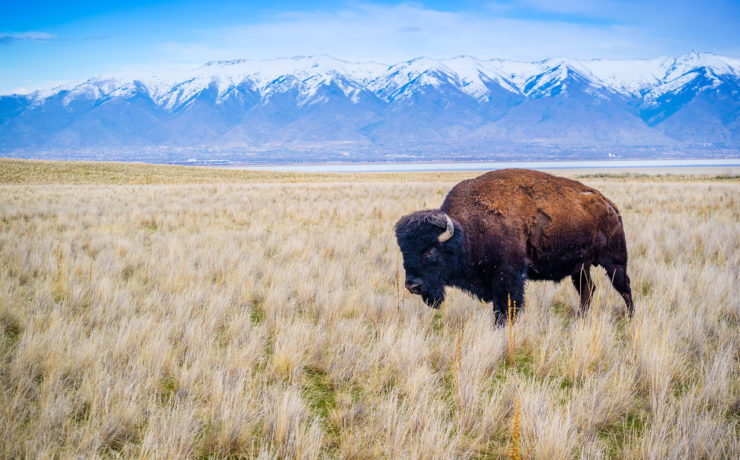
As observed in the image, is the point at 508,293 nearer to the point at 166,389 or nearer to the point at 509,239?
the point at 509,239

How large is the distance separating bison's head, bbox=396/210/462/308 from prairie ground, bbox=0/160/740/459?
58cm

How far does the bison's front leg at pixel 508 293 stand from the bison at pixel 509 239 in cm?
1

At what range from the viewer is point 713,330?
205 inches

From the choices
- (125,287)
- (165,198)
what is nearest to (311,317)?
(125,287)

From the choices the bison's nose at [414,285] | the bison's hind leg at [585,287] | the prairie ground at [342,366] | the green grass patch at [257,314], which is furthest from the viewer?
the bison's hind leg at [585,287]

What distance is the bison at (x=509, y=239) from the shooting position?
16.8ft

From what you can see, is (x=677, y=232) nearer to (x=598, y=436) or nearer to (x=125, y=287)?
(x=598, y=436)

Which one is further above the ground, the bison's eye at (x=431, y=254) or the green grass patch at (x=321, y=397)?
the bison's eye at (x=431, y=254)

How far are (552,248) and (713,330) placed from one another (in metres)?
1.97

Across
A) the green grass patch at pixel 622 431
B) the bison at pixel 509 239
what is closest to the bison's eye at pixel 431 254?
the bison at pixel 509 239

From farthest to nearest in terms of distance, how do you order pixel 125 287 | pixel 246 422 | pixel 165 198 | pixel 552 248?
pixel 165 198 → pixel 125 287 → pixel 552 248 → pixel 246 422

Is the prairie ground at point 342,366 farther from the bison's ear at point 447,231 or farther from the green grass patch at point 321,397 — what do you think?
the bison's ear at point 447,231

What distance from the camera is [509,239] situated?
17.6ft

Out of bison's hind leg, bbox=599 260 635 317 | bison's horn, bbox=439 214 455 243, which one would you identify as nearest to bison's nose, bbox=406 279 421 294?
bison's horn, bbox=439 214 455 243
